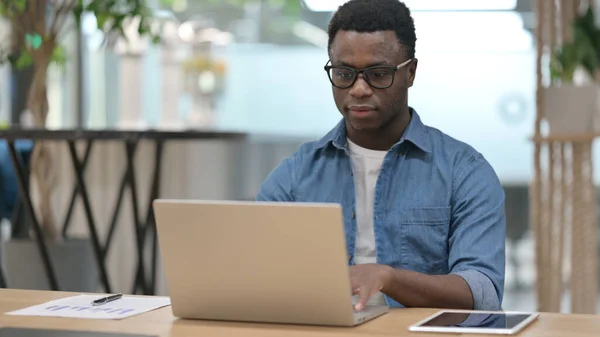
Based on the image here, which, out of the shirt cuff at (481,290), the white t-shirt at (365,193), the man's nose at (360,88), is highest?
the man's nose at (360,88)

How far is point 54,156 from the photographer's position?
409 cm

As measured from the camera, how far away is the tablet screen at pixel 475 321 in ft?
4.92

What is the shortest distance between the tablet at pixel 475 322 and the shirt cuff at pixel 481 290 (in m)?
0.18

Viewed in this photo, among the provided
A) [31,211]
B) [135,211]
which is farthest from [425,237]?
[31,211]

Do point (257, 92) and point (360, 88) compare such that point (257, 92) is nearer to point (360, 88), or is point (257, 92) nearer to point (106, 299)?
point (360, 88)

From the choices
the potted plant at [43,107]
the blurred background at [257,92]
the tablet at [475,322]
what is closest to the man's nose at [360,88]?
the tablet at [475,322]

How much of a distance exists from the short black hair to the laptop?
641mm

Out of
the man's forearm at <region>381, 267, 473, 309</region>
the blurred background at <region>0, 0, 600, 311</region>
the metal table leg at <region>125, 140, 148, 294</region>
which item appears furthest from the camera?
the blurred background at <region>0, 0, 600, 311</region>

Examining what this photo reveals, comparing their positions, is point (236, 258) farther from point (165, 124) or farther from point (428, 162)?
point (165, 124)

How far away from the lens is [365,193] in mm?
2100

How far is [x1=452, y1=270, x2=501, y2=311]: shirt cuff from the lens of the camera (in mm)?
1819

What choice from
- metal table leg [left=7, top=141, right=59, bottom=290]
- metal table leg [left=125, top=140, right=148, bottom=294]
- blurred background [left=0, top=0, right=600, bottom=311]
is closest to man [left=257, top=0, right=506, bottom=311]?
metal table leg [left=125, top=140, right=148, bottom=294]

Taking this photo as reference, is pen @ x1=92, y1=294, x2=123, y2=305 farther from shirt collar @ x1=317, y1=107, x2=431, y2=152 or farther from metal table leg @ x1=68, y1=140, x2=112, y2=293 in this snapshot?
metal table leg @ x1=68, y1=140, x2=112, y2=293

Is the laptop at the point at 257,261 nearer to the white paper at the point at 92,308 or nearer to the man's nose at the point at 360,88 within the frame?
the white paper at the point at 92,308
